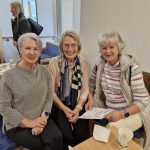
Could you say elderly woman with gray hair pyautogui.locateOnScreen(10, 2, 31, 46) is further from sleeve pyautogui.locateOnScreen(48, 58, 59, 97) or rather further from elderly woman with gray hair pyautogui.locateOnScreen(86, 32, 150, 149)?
elderly woman with gray hair pyautogui.locateOnScreen(86, 32, 150, 149)

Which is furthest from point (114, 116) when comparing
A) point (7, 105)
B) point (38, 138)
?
point (7, 105)

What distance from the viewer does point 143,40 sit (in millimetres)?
1897

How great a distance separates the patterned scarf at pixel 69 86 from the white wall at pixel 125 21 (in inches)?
27.2

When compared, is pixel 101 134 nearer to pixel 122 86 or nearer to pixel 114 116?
pixel 114 116

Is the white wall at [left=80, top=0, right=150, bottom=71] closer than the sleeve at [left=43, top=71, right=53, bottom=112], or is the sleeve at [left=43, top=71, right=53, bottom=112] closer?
the sleeve at [left=43, top=71, right=53, bottom=112]

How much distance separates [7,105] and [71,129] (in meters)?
0.56

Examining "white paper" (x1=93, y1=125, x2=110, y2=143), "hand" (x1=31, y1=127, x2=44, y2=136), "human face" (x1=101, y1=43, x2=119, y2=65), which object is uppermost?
"human face" (x1=101, y1=43, x2=119, y2=65)

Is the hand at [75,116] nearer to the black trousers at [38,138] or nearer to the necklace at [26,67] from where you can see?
the black trousers at [38,138]

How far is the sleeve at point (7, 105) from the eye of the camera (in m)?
1.37

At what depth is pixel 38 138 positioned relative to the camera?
1.42 m

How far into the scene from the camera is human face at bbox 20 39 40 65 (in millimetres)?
1443

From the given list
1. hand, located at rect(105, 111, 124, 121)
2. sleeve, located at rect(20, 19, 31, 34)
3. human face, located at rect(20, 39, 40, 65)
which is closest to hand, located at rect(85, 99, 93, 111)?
hand, located at rect(105, 111, 124, 121)

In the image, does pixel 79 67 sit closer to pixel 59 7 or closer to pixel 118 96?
pixel 118 96

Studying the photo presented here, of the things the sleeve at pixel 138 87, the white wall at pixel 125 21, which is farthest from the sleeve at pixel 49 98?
the white wall at pixel 125 21
